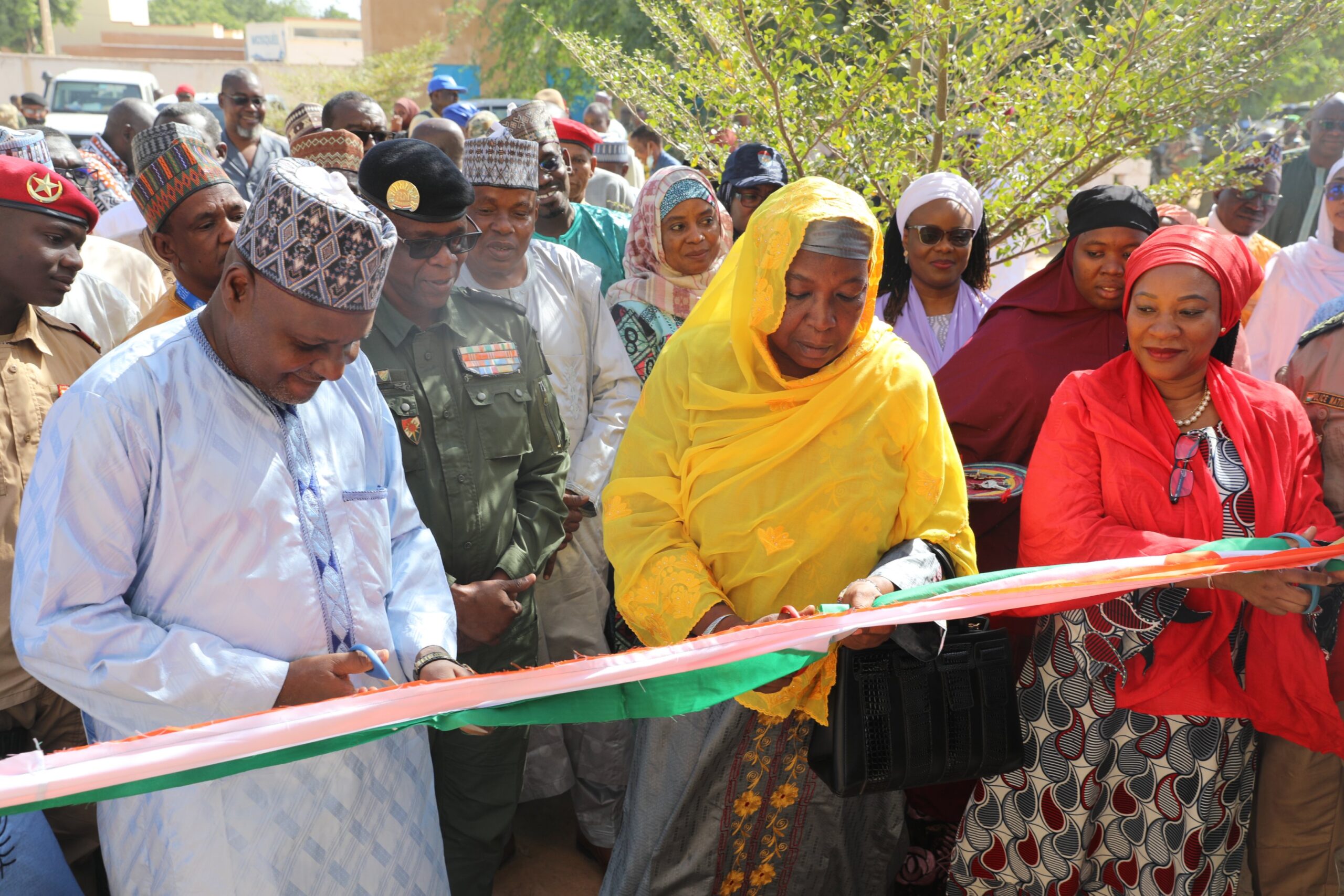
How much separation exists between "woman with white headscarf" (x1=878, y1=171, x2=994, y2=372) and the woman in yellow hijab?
1.31 metres

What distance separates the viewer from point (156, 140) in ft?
11.4

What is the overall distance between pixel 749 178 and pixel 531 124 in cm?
117

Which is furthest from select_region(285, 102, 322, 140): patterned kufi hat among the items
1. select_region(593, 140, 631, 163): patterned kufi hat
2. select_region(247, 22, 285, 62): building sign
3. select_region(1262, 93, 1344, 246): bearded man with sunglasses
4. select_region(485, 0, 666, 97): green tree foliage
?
select_region(247, 22, 285, 62): building sign

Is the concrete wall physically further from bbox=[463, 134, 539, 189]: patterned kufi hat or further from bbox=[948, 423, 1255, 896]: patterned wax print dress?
bbox=[948, 423, 1255, 896]: patterned wax print dress

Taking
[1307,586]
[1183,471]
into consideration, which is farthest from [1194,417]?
[1307,586]

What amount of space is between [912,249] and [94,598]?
310 centimetres

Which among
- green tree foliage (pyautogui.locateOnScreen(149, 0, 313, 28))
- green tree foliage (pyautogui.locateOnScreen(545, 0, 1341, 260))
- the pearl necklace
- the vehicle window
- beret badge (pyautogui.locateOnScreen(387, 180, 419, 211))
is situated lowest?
green tree foliage (pyautogui.locateOnScreen(149, 0, 313, 28))

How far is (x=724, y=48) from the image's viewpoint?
15.5 ft

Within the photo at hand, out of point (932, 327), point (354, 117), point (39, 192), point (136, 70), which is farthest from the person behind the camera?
point (136, 70)

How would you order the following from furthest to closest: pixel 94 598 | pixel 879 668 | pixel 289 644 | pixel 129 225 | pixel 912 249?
pixel 129 225 < pixel 912 249 < pixel 879 668 < pixel 289 644 < pixel 94 598

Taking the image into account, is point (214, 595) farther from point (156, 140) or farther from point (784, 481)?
point (156, 140)

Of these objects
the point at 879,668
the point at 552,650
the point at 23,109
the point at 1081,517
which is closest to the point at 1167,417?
the point at 1081,517

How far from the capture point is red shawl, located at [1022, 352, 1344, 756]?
2.75 metres

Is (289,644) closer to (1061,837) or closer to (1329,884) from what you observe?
(1061,837)
